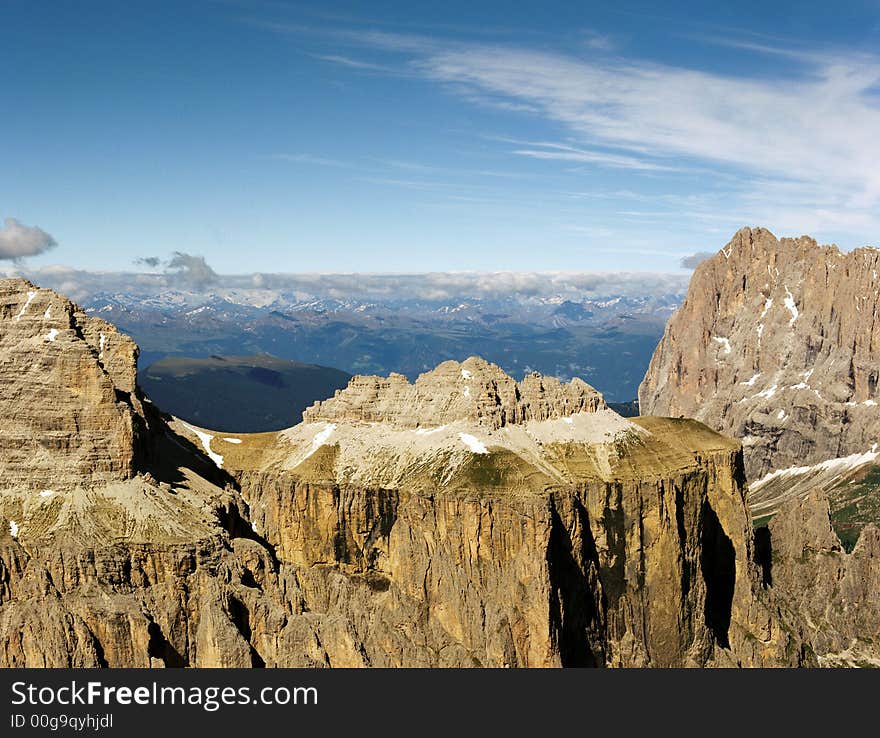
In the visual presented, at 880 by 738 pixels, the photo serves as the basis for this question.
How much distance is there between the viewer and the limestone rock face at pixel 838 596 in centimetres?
17862

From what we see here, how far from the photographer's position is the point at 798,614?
184625 mm

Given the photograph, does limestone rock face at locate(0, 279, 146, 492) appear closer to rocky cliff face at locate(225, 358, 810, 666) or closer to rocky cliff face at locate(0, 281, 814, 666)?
rocky cliff face at locate(0, 281, 814, 666)

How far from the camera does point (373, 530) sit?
523 ft

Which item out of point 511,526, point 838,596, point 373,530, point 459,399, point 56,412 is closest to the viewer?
point 56,412

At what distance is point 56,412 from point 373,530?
58.5 m

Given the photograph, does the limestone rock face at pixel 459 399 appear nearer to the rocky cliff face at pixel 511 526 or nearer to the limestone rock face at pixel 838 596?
the rocky cliff face at pixel 511 526

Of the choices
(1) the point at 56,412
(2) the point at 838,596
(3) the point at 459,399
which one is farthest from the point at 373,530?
(2) the point at 838,596

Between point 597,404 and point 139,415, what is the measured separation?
302 ft

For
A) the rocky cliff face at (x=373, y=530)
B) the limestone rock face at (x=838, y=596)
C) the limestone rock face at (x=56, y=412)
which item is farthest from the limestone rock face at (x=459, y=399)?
the limestone rock face at (x=838, y=596)

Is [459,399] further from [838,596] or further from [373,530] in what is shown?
[838,596]

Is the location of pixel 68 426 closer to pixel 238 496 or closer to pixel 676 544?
pixel 238 496

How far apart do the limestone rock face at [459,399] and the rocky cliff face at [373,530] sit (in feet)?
1.76

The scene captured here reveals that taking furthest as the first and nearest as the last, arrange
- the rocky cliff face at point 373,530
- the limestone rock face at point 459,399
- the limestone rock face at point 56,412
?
the limestone rock face at point 459,399 < the limestone rock face at point 56,412 < the rocky cliff face at point 373,530

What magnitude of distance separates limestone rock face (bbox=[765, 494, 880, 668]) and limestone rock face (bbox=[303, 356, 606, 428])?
60.1 metres
